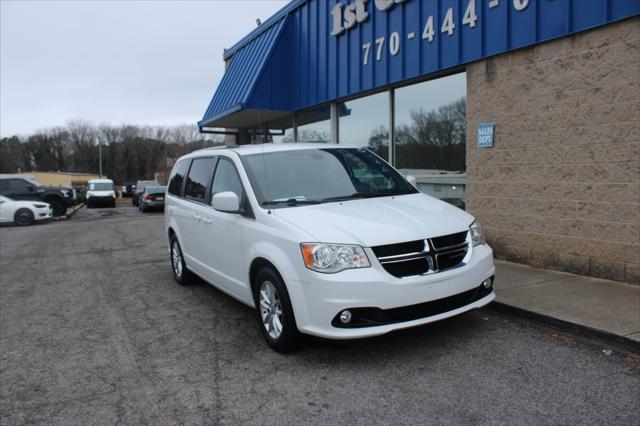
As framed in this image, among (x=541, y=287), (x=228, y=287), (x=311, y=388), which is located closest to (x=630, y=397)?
(x=311, y=388)

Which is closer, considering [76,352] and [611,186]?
[76,352]

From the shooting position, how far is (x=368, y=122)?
1064 centimetres

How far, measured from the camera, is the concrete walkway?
4.45 m

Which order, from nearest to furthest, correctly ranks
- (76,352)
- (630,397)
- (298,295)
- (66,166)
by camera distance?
(630,397)
(298,295)
(76,352)
(66,166)

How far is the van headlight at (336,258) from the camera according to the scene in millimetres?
3809

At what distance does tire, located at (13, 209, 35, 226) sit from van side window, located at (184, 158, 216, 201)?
15913 millimetres

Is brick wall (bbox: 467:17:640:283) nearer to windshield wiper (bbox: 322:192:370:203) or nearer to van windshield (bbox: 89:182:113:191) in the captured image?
windshield wiper (bbox: 322:192:370:203)

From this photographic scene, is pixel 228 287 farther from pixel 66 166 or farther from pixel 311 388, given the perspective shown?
pixel 66 166

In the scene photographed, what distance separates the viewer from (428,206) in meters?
4.69

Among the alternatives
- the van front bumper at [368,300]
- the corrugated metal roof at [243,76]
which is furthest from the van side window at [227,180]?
the corrugated metal roof at [243,76]

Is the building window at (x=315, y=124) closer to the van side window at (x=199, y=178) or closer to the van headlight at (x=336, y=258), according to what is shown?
the van side window at (x=199, y=178)

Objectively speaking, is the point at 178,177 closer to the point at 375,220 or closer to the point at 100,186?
the point at 375,220

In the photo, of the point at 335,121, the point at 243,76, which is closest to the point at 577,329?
the point at 335,121

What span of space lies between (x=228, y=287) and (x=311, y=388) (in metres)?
1.90
